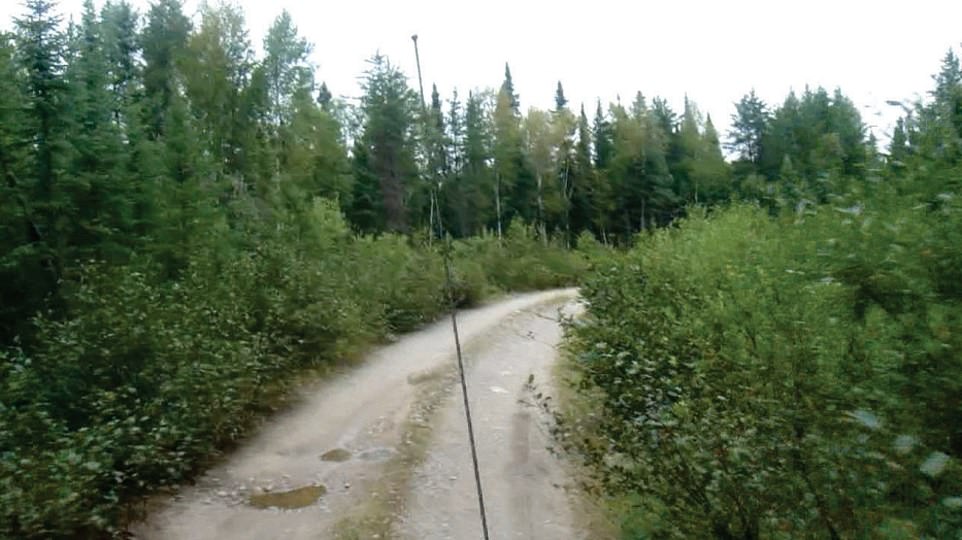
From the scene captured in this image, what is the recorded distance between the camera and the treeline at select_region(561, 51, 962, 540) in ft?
8.91

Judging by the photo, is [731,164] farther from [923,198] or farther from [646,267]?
[923,198]

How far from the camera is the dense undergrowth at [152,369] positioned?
559cm

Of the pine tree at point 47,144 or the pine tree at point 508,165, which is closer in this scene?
the pine tree at point 47,144

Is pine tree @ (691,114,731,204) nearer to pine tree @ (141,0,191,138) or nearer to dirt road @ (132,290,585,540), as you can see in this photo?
pine tree @ (141,0,191,138)

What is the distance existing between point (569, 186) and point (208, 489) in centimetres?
4744

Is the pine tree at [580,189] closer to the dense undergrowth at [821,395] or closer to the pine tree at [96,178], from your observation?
the pine tree at [96,178]

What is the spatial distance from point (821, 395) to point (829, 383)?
77 millimetres

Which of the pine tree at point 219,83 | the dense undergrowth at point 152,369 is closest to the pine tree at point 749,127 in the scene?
the pine tree at point 219,83

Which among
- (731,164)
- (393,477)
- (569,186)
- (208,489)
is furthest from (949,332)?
(731,164)

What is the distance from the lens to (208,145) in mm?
25188

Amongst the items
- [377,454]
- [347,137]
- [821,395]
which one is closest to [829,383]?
[821,395]

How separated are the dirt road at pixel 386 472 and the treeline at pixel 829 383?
131 centimetres

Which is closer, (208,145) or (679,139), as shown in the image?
(208,145)

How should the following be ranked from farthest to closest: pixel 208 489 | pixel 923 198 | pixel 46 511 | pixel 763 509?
pixel 208 489, pixel 46 511, pixel 763 509, pixel 923 198
